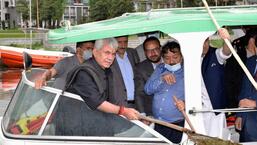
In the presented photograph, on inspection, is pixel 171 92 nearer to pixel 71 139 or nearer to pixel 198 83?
pixel 198 83

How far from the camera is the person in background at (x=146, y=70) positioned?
504cm

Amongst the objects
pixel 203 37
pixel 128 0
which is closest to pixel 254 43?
pixel 203 37

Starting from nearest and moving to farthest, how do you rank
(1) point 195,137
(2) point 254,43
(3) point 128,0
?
(1) point 195,137 < (2) point 254,43 < (3) point 128,0

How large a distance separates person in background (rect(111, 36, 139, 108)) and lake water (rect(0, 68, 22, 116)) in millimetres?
8409

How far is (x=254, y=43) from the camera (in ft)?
16.1

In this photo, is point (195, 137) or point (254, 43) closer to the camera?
point (195, 137)

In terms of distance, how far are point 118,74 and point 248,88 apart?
114cm

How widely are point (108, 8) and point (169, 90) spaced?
5689cm

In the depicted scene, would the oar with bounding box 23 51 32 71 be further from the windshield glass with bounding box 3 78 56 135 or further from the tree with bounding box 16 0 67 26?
the tree with bounding box 16 0 67 26

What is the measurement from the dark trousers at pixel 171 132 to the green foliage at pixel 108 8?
179 feet

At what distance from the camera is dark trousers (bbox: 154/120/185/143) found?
4.58 meters

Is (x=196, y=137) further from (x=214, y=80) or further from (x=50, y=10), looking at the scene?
(x=50, y=10)

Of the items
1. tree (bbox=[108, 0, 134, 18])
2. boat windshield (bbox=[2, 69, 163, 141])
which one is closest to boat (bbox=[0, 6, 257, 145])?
boat windshield (bbox=[2, 69, 163, 141])

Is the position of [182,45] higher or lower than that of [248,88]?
higher
